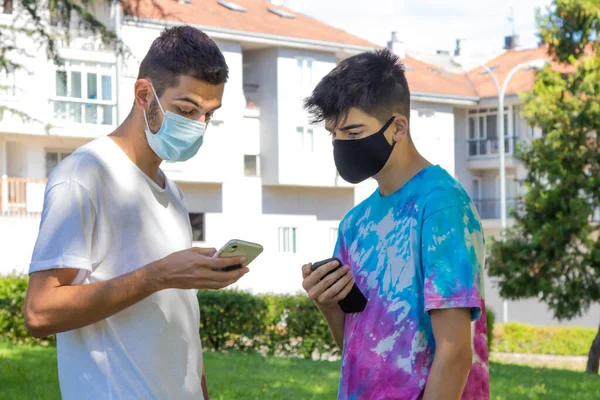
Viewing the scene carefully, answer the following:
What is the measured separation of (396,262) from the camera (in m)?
3.20

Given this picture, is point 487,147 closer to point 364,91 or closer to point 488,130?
point 488,130

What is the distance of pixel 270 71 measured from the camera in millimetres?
45469

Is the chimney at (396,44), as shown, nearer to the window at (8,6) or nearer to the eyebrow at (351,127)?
the window at (8,6)

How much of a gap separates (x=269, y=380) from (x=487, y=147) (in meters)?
46.6

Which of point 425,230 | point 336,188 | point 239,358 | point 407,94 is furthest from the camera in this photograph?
point 336,188

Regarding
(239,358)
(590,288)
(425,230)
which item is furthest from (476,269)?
(590,288)

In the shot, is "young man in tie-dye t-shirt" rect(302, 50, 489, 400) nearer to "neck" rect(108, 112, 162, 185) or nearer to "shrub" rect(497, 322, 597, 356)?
"neck" rect(108, 112, 162, 185)

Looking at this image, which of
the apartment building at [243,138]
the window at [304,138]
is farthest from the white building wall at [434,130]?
the window at [304,138]

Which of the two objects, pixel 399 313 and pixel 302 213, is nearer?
pixel 399 313

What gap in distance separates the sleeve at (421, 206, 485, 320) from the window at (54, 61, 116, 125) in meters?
38.7

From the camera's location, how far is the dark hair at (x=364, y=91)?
334 cm

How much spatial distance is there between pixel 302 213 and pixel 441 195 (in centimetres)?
4453

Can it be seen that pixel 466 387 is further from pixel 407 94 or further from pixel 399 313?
pixel 407 94

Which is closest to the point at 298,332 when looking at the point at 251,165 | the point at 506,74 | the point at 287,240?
the point at 251,165
